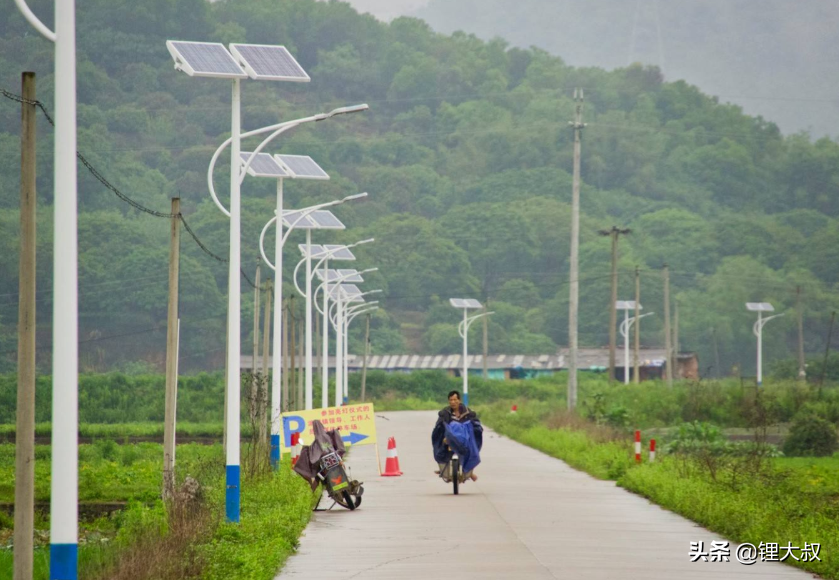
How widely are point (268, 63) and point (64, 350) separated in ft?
37.8

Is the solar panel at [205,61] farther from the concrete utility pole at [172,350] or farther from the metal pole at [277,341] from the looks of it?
the metal pole at [277,341]

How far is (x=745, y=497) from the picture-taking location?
60.0 feet

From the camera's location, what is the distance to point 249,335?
102m

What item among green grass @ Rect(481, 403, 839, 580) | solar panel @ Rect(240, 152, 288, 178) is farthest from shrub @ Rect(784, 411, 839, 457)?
solar panel @ Rect(240, 152, 288, 178)

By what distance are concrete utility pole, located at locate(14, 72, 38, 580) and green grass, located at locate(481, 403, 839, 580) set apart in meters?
7.52

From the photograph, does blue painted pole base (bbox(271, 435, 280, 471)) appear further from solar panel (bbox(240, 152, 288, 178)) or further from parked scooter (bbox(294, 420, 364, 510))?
solar panel (bbox(240, 152, 288, 178))

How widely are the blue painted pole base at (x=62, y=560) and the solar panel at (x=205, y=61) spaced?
10.0 m

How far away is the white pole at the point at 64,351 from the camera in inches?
381

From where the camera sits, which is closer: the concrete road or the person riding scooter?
the concrete road

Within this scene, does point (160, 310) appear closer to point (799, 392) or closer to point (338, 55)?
point (799, 392)

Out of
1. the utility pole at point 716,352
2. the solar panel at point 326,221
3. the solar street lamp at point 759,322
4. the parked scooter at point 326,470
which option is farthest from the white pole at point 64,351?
the utility pole at point 716,352

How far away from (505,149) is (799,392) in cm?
10035

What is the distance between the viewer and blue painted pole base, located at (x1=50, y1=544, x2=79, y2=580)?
9.73 metres

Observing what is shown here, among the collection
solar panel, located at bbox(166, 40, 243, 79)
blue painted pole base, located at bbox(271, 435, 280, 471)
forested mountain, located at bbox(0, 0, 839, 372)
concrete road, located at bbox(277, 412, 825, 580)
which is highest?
forested mountain, located at bbox(0, 0, 839, 372)
